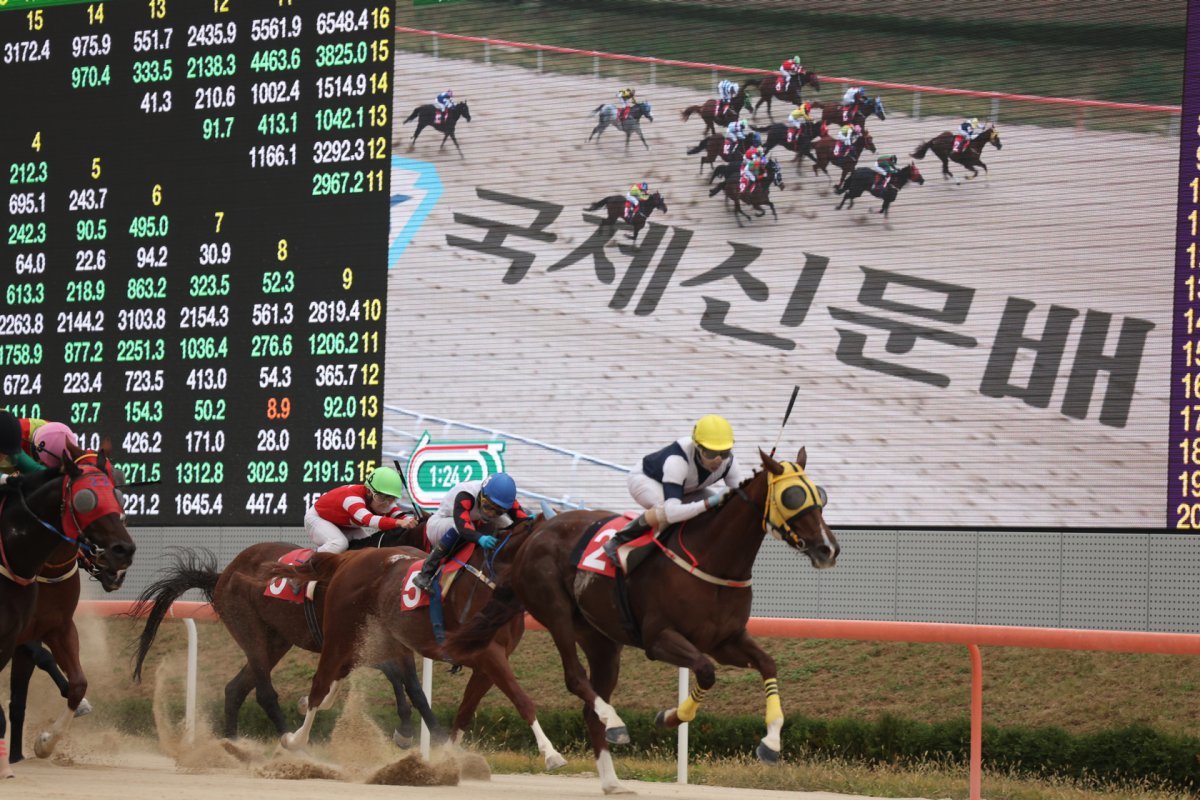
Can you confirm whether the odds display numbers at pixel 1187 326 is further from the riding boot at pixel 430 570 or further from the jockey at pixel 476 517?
the riding boot at pixel 430 570

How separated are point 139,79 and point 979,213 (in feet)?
19.5

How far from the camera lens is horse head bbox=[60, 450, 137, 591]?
20.4 feet

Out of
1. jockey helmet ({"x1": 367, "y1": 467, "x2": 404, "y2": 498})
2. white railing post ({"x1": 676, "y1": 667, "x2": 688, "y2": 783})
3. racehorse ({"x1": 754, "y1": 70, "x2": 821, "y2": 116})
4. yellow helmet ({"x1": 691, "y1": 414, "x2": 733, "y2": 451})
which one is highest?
racehorse ({"x1": 754, "y1": 70, "x2": 821, "y2": 116})

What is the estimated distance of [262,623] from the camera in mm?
8336

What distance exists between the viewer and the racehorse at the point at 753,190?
9859mm

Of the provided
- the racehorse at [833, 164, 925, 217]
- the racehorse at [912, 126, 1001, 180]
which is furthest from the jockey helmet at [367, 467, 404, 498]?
the racehorse at [912, 126, 1001, 180]

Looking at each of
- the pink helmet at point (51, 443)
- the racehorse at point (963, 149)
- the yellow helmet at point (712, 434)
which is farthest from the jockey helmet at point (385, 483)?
the racehorse at point (963, 149)

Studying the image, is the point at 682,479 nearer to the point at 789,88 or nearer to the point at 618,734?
the point at 618,734

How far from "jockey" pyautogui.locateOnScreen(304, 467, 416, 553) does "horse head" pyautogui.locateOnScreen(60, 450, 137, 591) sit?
1.94 meters

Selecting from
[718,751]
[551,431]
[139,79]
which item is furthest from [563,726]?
[139,79]

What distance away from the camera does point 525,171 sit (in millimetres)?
10516

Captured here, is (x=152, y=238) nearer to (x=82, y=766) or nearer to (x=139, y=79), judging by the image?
(x=139, y=79)

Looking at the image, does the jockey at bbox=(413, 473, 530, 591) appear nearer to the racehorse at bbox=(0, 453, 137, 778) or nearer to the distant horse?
the racehorse at bbox=(0, 453, 137, 778)

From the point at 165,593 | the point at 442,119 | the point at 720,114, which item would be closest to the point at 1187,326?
the point at 720,114
